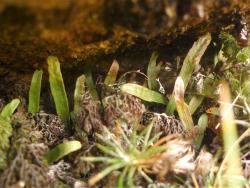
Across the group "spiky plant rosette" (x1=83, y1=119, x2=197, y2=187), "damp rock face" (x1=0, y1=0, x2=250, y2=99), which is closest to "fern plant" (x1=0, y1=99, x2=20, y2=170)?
"damp rock face" (x1=0, y1=0, x2=250, y2=99)

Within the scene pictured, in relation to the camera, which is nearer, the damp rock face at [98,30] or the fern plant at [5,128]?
the damp rock face at [98,30]

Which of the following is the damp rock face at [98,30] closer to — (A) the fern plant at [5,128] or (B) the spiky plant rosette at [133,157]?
(A) the fern plant at [5,128]

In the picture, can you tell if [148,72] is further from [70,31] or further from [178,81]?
[70,31]

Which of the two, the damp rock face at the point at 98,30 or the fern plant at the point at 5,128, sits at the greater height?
the damp rock face at the point at 98,30

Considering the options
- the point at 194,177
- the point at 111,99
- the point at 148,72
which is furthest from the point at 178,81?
the point at 194,177

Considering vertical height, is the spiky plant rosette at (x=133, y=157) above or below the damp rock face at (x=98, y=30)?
below

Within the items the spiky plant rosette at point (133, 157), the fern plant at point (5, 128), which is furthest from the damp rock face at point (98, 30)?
the spiky plant rosette at point (133, 157)

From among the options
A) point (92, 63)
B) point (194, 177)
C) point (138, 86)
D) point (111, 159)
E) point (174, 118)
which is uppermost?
point (92, 63)

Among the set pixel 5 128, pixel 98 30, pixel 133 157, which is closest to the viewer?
pixel 98 30

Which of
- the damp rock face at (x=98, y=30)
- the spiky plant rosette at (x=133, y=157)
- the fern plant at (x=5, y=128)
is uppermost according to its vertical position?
the damp rock face at (x=98, y=30)
